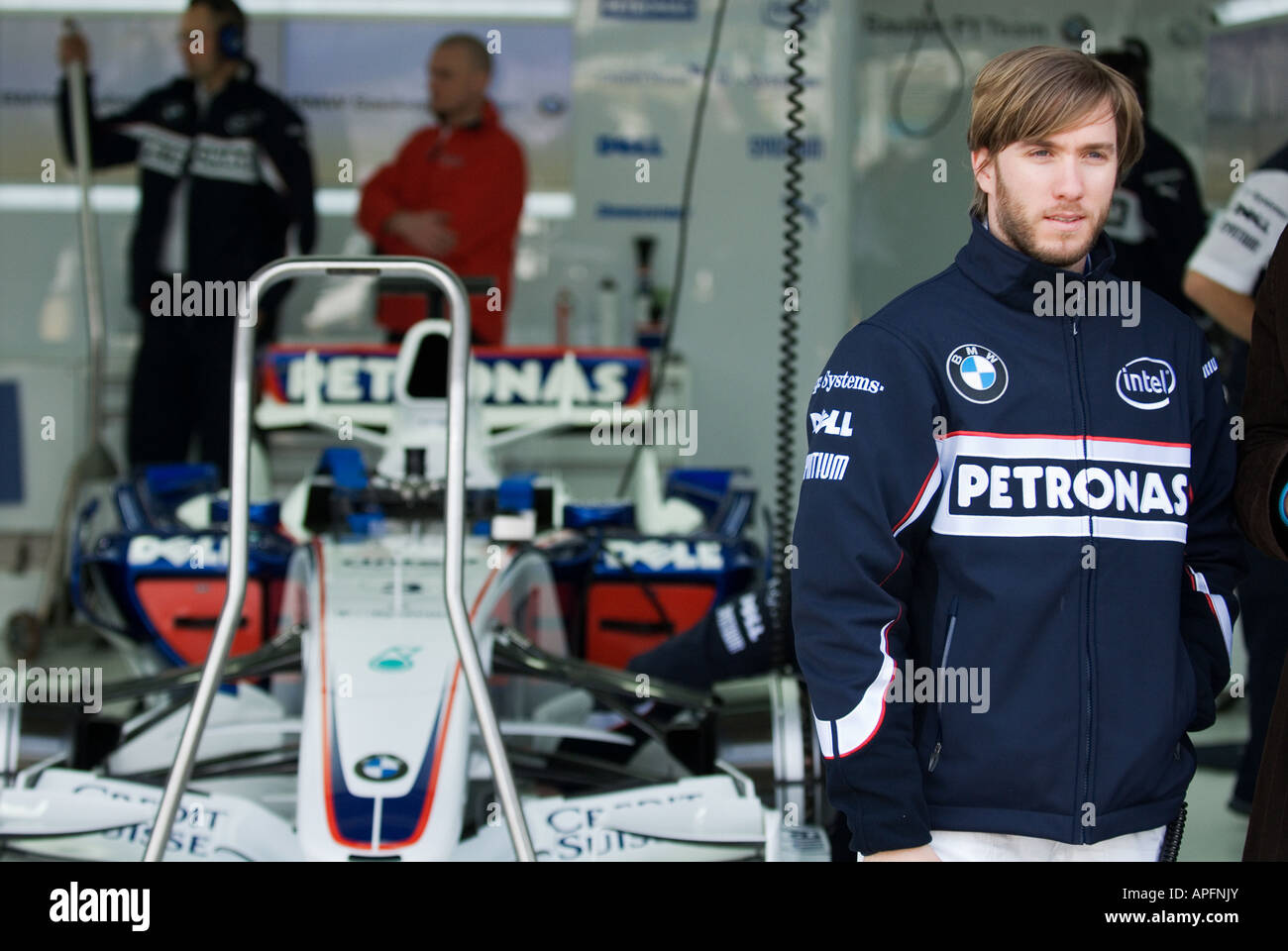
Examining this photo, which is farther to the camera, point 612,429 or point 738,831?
point 612,429

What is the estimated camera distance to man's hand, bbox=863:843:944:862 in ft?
6.05

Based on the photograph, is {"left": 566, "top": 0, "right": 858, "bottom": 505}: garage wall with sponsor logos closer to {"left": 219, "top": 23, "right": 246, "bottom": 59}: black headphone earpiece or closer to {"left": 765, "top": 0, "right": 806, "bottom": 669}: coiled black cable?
{"left": 219, "top": 23, "right": 246, "bottom": 59}: black headphone earpiece

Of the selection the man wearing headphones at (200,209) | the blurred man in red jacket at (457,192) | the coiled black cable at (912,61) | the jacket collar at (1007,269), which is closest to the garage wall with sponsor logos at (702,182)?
the coiled black cable at (912,61)

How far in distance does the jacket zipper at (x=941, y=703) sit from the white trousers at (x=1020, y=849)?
9cm

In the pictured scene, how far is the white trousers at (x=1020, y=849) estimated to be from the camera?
1895 mm

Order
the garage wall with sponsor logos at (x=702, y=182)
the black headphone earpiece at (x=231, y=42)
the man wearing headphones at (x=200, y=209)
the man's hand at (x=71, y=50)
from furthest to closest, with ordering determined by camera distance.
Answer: the garage wall with sponsor logos at (x=702, y=182), the man wearing headphones at (x=200, y=209), the black headphone earpiece at (x=231, y=42), the man's hand at (x=71, y=50)

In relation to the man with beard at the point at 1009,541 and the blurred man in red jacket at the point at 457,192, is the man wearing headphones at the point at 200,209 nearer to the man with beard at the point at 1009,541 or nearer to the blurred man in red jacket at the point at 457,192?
the blurred man in red jacket at the point at 457,192

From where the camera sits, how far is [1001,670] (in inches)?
73.5

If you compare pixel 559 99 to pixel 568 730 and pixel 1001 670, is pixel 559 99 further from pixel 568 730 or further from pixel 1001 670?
pixel 1001 670

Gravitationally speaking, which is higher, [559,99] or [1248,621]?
[559,99]

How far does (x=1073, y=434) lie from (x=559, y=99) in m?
6.00

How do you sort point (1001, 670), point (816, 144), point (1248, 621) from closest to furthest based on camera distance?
point (1001, 670) → point (1248, 621) → point (816, 144)

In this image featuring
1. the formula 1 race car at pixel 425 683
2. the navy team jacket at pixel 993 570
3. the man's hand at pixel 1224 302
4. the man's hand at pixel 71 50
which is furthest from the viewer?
the man's hand at pixel 71 50
